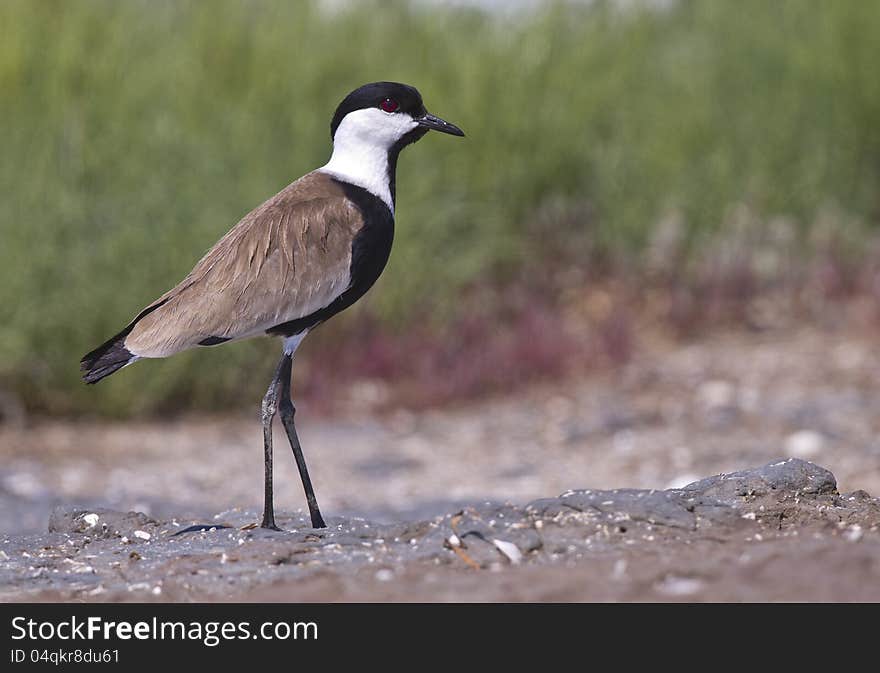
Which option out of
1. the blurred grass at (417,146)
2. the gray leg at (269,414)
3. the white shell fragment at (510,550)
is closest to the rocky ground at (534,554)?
the white shell fragment at (510,550)

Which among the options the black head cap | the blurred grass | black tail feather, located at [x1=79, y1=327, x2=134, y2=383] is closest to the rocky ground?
black tail feather, located at [x1=79, y1=327, x2=134, y2=383]

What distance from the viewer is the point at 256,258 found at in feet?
17.0

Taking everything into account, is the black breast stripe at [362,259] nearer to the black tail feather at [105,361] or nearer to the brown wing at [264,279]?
the brown wing at [264,279]

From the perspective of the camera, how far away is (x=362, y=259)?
5172mm

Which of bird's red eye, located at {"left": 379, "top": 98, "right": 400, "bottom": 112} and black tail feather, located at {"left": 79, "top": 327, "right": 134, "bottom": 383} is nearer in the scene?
black tail feather, located at {"left": 79, "top": 327, "right": 134, "bottom": 383}

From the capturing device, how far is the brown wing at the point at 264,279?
5082 mm

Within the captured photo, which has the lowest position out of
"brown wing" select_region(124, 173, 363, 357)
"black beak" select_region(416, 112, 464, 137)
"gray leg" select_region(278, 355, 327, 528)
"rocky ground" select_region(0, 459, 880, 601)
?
"rocky ground" select_region(0, 459, 880, 601)

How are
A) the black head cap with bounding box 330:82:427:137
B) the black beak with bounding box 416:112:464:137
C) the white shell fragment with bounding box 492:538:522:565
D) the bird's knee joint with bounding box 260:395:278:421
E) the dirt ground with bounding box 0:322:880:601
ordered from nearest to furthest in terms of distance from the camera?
the dirt ground with bounding box 0:322:880:601
the white shell fragment with bounding box 492:538:522:565
the bird's knee joint with bounding box 260:395:278:421
the black head cap with bounding box 330:82:427:137
the black beak with bounding box 416:112:464:137

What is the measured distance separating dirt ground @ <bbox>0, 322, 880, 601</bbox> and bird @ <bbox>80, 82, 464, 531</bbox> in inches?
22.5

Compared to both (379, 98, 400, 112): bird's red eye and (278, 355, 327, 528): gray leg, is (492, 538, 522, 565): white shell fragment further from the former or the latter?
(379, 98, 400, 112): bird's red eye

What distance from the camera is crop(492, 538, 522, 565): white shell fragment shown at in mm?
3926

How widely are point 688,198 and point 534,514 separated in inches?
295

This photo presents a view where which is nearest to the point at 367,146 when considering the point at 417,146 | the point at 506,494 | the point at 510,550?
the point at 510,550

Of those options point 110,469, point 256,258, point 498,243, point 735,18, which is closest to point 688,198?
point 498,243
